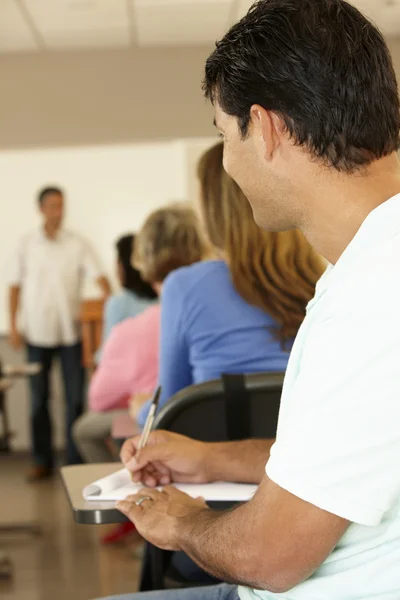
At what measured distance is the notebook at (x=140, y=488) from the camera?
1.28 m

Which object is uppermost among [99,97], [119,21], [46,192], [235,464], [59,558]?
[119,21]

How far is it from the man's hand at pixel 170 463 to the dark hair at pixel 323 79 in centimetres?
59

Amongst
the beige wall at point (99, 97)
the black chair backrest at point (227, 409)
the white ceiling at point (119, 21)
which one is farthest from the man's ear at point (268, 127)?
the beige wall at point (99, 97)

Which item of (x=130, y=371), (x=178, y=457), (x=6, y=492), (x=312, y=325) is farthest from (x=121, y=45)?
(x=312, y=325)

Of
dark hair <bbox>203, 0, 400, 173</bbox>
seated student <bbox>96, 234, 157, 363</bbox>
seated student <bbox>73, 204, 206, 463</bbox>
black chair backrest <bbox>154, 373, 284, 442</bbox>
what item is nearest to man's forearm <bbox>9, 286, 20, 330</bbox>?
seated student <bbox>96, 234, 157, 363</bbox>

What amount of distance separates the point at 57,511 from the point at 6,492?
0.62 metres

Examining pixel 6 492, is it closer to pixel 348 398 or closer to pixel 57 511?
pixel 57 511

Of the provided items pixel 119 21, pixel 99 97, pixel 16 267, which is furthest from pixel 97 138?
pixel 16 267

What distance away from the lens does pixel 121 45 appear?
6.24 meters

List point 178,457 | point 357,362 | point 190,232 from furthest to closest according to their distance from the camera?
point 190,232 → point 178,457 → point 357,362

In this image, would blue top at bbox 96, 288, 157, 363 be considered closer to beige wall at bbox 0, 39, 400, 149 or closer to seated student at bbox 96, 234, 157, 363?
seated student at bbox 96, 234, 157, 363

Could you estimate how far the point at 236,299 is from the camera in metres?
1.90

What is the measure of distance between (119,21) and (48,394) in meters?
2.38

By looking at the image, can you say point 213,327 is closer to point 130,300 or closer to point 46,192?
point 130,300
